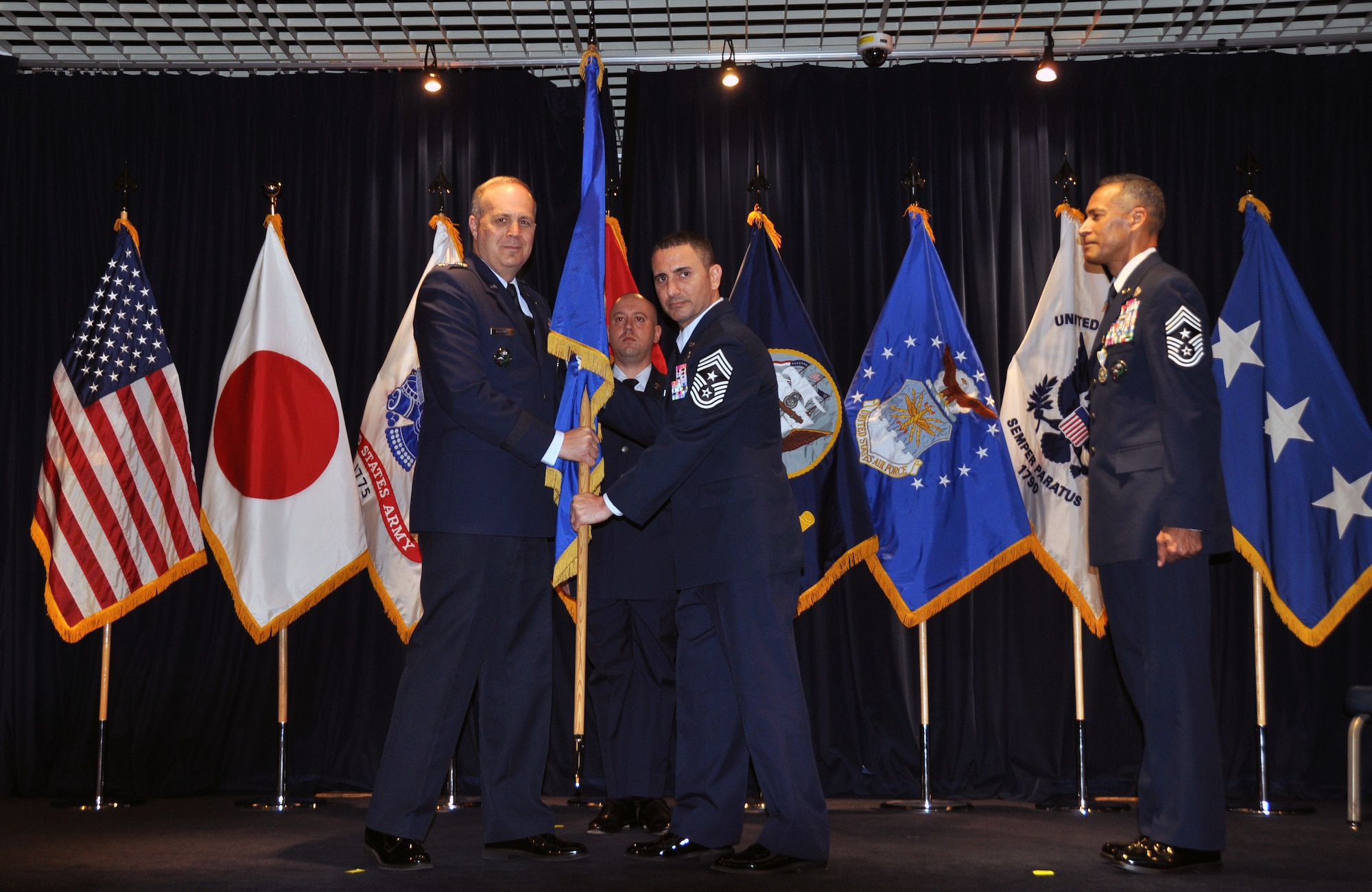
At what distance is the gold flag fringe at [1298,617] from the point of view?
4.59m

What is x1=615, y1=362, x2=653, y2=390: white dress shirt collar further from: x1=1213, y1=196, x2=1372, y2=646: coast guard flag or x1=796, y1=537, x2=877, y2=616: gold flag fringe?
x1=1213, y1=196, x2=1372, y2=646: coast guard flag

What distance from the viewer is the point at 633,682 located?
4.26 m

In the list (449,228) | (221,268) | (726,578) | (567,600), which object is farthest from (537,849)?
(221,268)

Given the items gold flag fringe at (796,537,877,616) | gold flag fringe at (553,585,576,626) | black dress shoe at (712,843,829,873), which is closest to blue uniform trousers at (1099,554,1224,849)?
black dress shoe at (712,843,829,873)

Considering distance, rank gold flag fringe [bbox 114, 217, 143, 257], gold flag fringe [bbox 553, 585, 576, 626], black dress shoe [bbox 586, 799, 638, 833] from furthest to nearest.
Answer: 1. gold flag fringe [bbox 114, 217, 143, 257]
2. gold flag fringe [bbox 553, 585, 576, 626]
3. black dress shoe [bbox 586, 799, 638, 833]

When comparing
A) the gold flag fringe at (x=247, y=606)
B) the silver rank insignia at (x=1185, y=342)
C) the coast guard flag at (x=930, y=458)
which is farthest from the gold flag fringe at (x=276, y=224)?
the silver rank insignia at (x=1185, y=342)

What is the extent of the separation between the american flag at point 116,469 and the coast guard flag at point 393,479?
2.39 feet

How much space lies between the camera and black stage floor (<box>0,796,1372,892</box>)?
9.86ft

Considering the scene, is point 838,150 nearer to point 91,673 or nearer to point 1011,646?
point 1011,646

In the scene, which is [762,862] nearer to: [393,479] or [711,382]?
[711,382]

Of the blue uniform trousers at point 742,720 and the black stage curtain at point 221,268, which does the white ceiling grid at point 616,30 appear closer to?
the black stage curtain at point 221,268

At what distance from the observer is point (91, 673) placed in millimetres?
5145

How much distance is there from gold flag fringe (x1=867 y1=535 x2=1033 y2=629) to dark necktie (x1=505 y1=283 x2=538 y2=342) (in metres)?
1.96

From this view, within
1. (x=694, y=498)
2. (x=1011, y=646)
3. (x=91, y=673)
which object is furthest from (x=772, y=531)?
(x=91, y=673)
